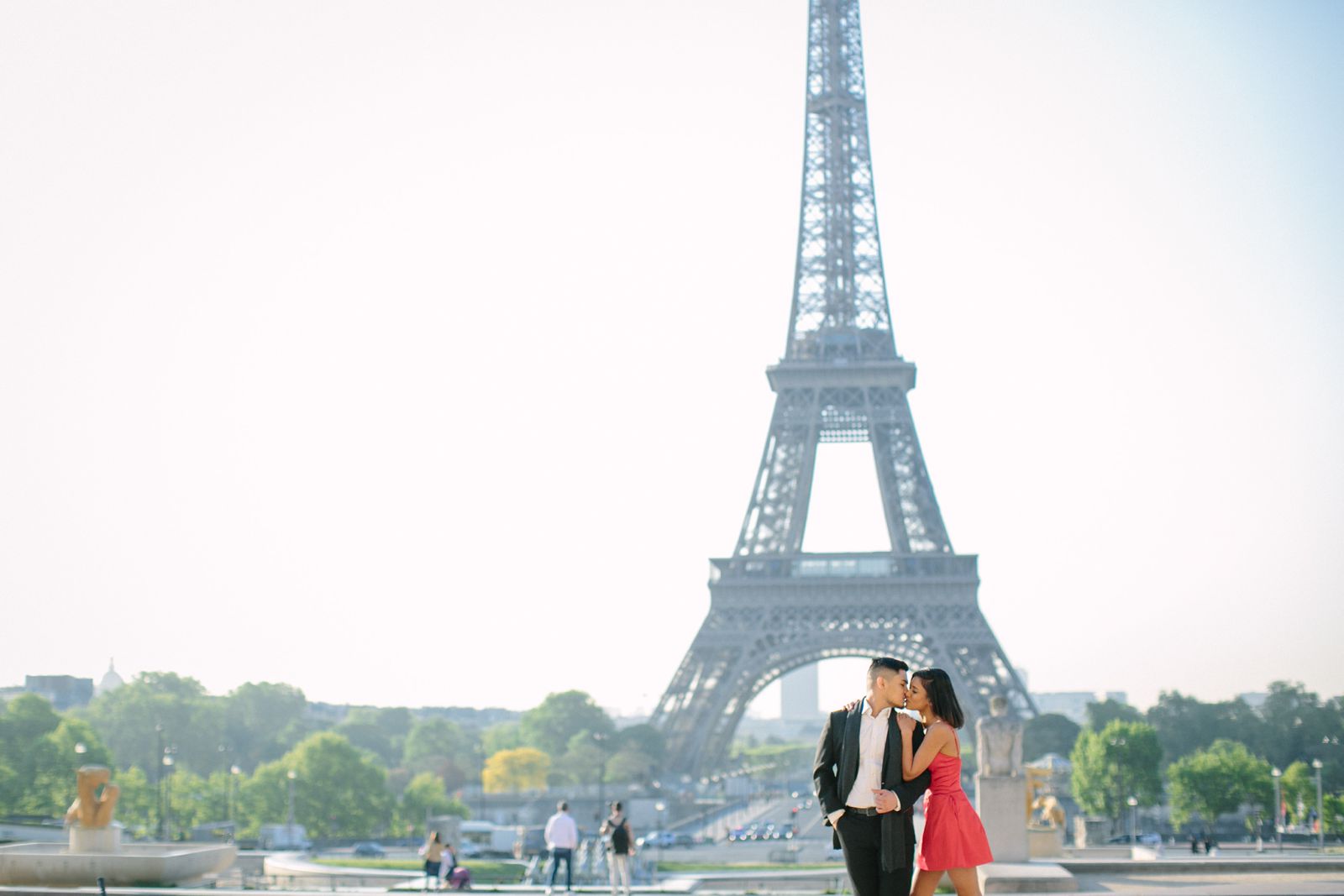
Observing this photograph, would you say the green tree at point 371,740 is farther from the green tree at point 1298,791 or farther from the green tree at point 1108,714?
the green tree at point 1298,791

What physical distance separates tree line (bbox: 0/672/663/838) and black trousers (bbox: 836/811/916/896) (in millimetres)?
54959

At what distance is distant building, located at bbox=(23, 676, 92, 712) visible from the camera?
138 metres

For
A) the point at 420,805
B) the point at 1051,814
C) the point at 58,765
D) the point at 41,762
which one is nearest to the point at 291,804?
the point at 420,805

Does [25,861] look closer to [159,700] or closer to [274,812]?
[274,812]

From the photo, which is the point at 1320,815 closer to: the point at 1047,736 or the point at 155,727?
the point at 1047,736

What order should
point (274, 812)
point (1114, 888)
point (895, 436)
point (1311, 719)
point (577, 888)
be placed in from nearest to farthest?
point (1114, 888) < point (577, 888) < point (274, 812) < point (895, 436) < point (1311, 719)

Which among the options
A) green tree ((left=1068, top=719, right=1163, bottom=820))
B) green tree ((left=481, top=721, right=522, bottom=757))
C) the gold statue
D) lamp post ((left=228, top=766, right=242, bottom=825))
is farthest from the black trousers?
green tree ((left=481, top=721, right=522, bottom=757))

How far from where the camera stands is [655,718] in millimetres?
83188

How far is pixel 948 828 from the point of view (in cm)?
999

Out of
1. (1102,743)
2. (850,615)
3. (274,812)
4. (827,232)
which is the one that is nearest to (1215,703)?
(1102,743)

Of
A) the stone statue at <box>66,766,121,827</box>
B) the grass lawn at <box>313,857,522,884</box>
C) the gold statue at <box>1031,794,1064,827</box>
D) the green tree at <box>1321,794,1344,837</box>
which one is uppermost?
the stone statue at <box>66,766,121,827</box>

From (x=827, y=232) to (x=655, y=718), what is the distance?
28.2 m

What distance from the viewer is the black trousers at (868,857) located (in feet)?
32.4

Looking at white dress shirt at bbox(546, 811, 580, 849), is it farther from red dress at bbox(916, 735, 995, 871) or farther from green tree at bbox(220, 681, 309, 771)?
green tree at bbox(220, 681, 309, 771)
